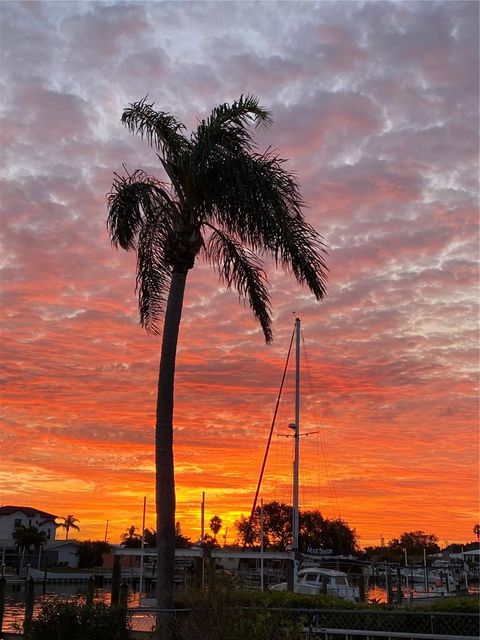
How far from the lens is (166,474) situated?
14.2 m

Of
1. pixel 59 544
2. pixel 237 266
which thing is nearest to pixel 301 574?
pixel 237 266

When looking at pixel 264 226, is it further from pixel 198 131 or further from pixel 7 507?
pixel 7 507

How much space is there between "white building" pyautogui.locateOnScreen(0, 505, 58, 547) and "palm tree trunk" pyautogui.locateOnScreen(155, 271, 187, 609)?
93.0 m

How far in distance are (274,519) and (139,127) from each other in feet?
331

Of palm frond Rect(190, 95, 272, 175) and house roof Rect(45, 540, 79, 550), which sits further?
house roof Rect(45, 540, 79, 550)

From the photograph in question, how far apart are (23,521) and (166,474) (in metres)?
100.0

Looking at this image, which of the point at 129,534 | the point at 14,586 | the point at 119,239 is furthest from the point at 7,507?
the point at 119,239

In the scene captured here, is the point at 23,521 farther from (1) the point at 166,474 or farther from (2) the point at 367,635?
(2) the point at 367,635

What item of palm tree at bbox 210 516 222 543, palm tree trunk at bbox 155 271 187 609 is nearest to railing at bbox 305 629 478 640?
palm tree trunk at bbox 155 271 187 609

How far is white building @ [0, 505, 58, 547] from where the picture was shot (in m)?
103

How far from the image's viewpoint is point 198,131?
51.6 ft

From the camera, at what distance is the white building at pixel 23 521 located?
102688 mm

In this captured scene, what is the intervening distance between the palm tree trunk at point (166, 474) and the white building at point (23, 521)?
305ft

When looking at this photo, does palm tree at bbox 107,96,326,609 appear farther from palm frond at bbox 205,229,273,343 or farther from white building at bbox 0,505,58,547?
white building at bbox 0,505,58,547
